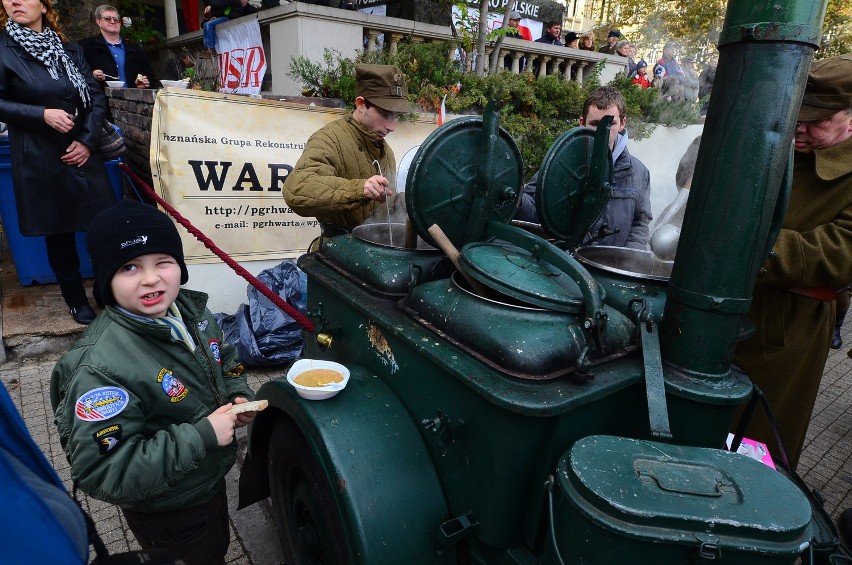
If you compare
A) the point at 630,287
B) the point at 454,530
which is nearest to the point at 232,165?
the point at 630,287

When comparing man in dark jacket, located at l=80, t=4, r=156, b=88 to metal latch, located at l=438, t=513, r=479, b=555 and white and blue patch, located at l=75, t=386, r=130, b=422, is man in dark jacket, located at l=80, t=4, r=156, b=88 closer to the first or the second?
white and blue patch, located at l=75, t=386, r=130, b=422

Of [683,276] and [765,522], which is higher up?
[683,276]

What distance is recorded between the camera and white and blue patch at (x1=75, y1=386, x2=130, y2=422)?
1.42m

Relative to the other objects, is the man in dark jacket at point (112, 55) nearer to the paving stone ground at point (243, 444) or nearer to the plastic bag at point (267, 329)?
the plastic bag at point (267, 329)

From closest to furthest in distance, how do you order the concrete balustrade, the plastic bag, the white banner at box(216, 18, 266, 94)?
the plastic bag, the concrete balustrade, the white banner at box(216, 18, 266, 94)

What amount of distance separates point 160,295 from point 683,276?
1.59 meters

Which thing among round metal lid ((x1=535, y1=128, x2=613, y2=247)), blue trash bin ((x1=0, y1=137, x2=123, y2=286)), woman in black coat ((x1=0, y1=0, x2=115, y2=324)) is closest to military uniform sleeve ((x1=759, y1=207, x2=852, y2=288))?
round metal lid ((x1=535, y1=128, x2=613, y2=247))

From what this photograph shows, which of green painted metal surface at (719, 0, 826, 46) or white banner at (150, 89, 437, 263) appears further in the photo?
white banner at (150, 89, 437, 263)

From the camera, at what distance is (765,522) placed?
1048 mm

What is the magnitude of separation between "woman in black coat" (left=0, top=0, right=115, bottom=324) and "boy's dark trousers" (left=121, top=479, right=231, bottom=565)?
298 centimetres

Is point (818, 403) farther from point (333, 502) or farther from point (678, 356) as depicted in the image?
point (333, 502)

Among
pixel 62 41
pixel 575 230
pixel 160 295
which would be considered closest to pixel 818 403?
pixel 575 230

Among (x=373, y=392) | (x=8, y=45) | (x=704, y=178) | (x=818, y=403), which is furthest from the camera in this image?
(x=818, y=403)

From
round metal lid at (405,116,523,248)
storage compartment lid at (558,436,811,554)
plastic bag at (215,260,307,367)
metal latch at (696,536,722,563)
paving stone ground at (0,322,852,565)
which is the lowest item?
paving stone ground at (0,322,852,565)
